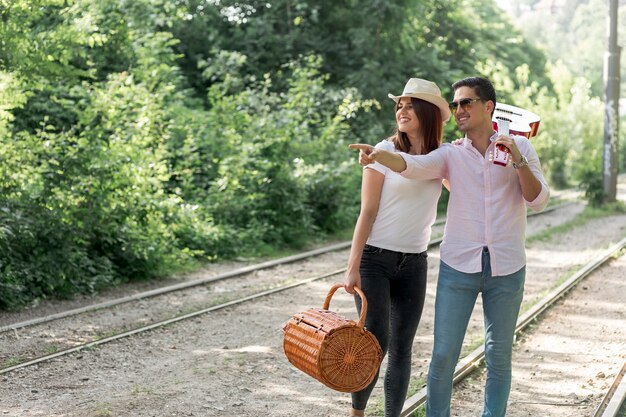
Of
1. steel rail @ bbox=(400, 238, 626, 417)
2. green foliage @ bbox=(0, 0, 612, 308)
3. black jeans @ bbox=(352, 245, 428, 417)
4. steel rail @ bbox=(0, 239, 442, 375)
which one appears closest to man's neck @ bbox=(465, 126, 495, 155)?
black jeans @ bbox=(352, 245, 428, 417)

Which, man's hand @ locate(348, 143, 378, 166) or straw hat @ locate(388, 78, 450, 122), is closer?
man's hand @ locate(348, 143, 378, 166)

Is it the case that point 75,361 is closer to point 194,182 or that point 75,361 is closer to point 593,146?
point 194,182

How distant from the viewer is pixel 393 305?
16.7 feet

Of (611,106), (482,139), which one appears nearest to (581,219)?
(611,106)

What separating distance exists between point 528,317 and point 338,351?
5.25m

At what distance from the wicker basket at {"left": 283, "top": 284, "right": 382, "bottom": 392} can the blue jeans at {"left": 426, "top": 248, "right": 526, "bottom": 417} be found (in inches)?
14.2

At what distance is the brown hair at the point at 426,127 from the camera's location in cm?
488

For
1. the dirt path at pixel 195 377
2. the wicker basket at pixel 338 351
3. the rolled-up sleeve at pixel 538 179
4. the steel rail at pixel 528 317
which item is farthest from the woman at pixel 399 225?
the dirt path at pixel 195 377

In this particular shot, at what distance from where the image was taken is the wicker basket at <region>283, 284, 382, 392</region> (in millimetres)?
4719

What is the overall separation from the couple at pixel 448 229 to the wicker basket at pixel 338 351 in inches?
7.0

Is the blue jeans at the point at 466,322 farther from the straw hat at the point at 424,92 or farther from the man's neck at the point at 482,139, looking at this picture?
the straw hat at the point at 424,92

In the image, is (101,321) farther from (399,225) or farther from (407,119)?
(407,119)

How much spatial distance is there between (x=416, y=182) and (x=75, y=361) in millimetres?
4203

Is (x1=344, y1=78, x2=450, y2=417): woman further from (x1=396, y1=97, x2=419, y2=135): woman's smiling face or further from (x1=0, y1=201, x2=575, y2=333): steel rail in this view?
(x1=0, y1=201, x2=575, y2=333): steel rail
